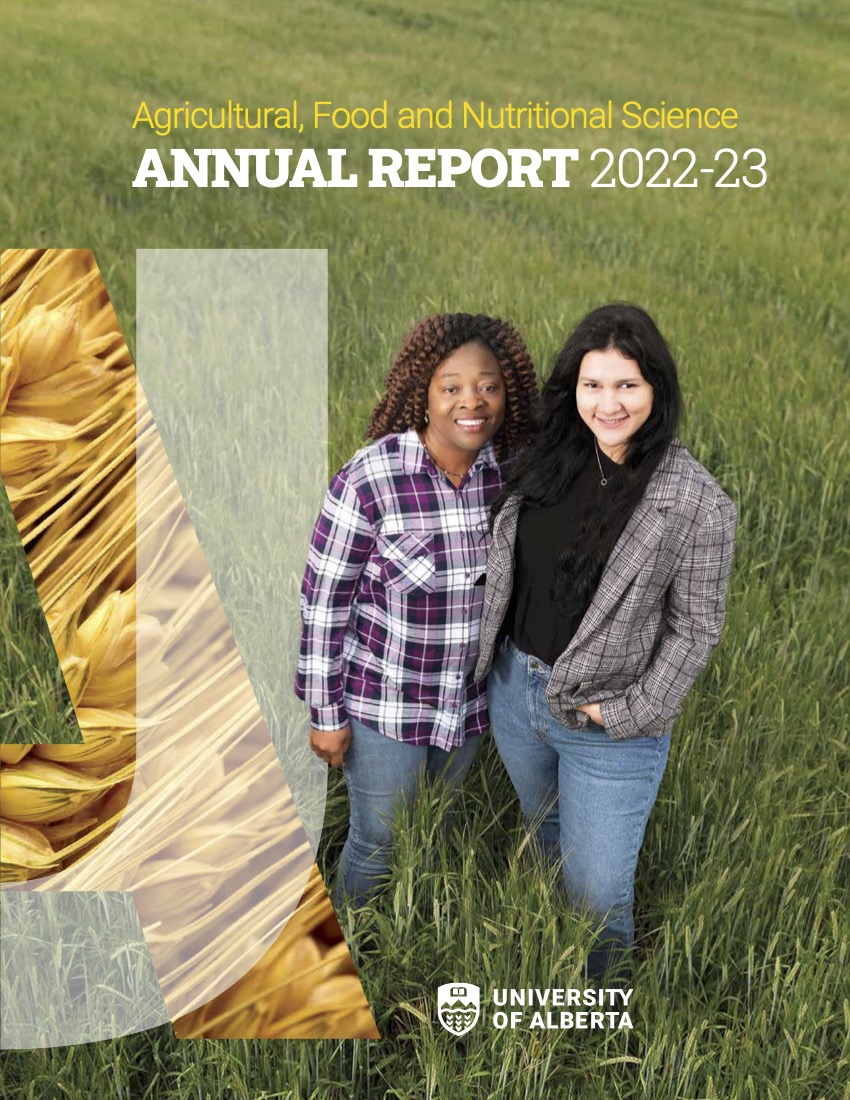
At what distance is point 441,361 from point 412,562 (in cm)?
32

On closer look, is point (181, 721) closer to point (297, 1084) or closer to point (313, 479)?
point (297, 1084)

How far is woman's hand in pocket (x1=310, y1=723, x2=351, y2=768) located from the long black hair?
45 cm

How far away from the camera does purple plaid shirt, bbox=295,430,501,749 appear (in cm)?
154

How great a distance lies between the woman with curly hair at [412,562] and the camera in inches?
59.3

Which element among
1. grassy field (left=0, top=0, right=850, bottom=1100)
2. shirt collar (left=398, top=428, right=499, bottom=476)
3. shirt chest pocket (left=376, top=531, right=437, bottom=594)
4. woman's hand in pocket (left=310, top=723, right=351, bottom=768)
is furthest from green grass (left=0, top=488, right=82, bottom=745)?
shirt collar (left=398, top=428, right=499, bottom=476)

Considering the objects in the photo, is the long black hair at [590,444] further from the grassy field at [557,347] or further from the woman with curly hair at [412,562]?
the grassy field at [557,347]

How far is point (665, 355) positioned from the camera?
4.58 ft

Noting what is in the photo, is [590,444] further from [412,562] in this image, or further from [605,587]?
[412,562]

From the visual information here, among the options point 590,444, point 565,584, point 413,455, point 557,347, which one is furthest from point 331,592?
point 557,347

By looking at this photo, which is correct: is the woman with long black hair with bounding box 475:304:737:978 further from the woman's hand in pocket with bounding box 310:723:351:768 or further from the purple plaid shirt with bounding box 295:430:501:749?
the woman's hand in pocket with bounding box 310:723:351:768

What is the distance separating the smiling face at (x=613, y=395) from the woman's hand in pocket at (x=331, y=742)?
674 mm

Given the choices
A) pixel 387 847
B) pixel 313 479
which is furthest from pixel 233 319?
pixel 387 847

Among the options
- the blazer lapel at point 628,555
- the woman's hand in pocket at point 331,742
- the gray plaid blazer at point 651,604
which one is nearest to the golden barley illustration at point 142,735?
the woman's hand in pocket at point 331,742

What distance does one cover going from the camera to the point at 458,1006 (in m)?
1.63
